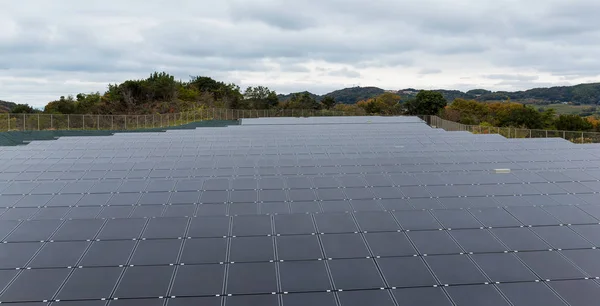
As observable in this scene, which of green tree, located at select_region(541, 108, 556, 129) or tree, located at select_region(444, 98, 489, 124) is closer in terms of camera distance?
green tree, located at select_region(541, 108, 556, 129)

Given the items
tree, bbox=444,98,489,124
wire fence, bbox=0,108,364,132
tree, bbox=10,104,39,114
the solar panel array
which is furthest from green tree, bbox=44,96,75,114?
tree, bbox=444,98,489,124

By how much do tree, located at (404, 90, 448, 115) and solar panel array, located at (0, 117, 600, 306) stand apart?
96658mm

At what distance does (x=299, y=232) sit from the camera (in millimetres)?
14461

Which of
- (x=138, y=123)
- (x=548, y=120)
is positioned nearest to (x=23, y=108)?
(x=138, y=123)

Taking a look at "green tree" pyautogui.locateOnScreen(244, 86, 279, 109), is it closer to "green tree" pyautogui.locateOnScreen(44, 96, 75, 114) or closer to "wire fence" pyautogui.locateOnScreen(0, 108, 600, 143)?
"wire fence" pyautogui.locateOnScreen(0, 108, 600, 143)

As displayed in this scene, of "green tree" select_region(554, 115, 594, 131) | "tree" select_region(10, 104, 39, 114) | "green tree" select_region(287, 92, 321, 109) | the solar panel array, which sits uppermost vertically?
"green tree" select_region(287, 92, 321, 109)

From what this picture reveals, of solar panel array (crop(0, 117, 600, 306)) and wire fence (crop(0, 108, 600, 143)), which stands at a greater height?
wire fence (crop(0, 108, 600, 143))

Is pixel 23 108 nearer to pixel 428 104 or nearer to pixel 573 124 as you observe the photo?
pixel 428 104

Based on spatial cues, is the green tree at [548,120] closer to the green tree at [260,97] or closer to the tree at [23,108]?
the green tree at [260,97]

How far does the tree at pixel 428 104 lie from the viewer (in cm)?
11862

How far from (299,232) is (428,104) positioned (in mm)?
109778

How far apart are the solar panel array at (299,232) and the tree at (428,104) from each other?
96.7m

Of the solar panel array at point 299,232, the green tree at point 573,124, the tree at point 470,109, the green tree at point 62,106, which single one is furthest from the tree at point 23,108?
the green tree at point 573,124

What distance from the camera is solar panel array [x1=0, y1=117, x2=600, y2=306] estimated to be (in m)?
11.5
